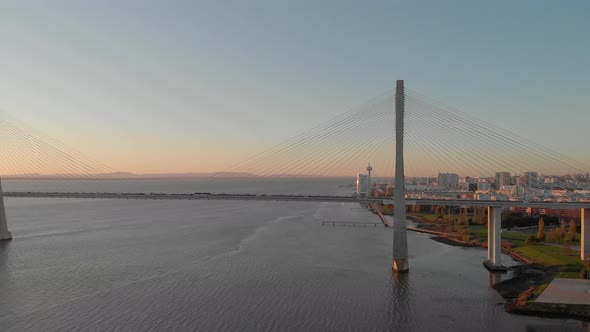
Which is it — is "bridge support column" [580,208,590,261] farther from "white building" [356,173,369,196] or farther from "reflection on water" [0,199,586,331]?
"white building" [356,173,369,196]

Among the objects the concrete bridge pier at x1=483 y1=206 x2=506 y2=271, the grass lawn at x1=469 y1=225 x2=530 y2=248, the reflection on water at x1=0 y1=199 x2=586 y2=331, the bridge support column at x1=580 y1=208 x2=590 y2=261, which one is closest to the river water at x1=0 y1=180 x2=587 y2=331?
the reflection on water at x1=0 y1=199 x2=586 y2=331

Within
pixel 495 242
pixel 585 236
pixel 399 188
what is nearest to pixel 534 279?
pixel 495 242

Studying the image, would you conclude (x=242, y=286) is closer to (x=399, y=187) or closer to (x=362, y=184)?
(x=399, y=187)

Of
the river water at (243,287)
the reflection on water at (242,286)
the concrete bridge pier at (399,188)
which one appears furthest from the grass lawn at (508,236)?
the concrete bridge pier at (399,188)

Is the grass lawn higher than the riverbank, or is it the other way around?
the grass lawn

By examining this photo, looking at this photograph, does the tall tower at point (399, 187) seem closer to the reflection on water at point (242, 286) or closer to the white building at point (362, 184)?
the reflection on water at point (242, 286)

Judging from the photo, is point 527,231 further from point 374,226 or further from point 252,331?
point 252,331

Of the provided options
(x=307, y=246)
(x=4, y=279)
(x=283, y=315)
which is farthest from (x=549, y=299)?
(x=4, y=279)
